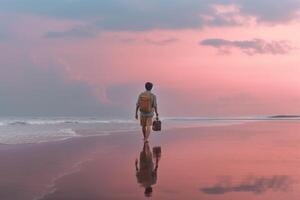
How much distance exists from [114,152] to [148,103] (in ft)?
10.9

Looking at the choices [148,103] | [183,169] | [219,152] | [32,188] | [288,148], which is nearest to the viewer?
[32,188]

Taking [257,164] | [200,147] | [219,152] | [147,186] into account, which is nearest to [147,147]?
[200,147]

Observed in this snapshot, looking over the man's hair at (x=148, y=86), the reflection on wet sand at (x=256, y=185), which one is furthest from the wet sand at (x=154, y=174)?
the man's hair at (x=148, y=86)

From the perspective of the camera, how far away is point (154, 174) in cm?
973

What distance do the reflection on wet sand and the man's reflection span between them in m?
1.06

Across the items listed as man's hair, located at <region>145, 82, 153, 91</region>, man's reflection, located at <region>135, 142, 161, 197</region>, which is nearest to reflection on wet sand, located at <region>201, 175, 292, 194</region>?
man's reflection, located at <region>135, 142, 161, 197</region>

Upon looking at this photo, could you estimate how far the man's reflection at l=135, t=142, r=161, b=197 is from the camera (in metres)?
8.59

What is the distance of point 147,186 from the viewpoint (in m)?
8.30

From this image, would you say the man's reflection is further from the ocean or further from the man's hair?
the ocean

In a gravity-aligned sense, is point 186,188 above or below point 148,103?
below

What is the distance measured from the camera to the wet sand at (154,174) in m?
7.59

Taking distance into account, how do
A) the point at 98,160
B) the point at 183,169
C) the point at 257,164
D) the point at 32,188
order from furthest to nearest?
1. the point at 98,160
2. the point at 257,164
3. the point at 183,169
4. the point at 32,188

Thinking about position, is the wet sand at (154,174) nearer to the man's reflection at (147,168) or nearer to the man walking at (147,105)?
the man's reflection at (147,168)

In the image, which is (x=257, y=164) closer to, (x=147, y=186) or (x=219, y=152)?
(x=219, y=152)
